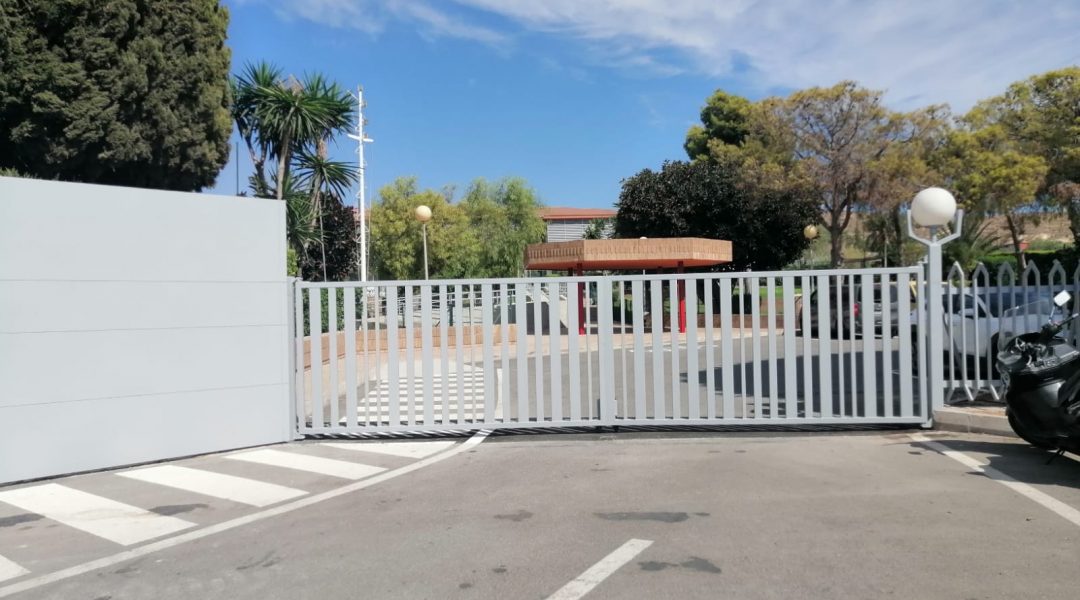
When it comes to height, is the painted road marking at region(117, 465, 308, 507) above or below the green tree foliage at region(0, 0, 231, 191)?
below

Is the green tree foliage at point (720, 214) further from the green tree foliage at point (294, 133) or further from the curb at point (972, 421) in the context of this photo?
the curb at point (972, 421)

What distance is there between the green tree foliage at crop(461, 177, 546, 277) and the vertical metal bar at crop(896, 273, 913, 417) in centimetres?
3655

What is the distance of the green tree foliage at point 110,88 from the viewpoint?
13289 mm

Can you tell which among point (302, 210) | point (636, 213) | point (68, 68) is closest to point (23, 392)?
point (68, 68)

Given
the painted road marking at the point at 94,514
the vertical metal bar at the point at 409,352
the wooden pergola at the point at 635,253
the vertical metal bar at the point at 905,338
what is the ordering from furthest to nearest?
the wooden pergola at the point at 635,253 → the vertical metal bar at the point at 409,352 → the vertical metal bar at the point at 905,338 → the painted road marking at the point at 94,514

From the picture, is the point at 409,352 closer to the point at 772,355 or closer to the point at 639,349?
the point at 639,349

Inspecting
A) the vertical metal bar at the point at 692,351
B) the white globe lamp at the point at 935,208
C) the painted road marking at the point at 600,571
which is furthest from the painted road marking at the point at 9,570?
the white globe lamp at the point at 935,208

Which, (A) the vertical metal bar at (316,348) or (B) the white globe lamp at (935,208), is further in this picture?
(A) the vertical metal bar at (316,348)

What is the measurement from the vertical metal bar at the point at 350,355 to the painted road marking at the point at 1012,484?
5.67m

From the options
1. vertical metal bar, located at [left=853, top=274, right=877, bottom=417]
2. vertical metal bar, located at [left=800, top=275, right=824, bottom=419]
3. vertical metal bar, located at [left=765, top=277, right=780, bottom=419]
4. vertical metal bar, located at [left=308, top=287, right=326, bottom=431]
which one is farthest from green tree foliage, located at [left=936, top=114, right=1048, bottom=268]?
vertical metal bar, located at [left=308, top=287, right=326, bottom=431]

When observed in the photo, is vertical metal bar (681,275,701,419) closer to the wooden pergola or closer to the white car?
the white car

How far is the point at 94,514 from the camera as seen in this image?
5434 millimetres

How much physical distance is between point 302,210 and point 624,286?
13.8 meters

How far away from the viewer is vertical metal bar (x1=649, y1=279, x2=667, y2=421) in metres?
7.68
